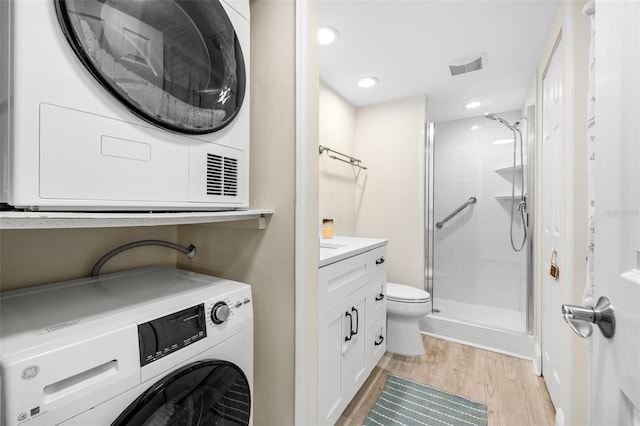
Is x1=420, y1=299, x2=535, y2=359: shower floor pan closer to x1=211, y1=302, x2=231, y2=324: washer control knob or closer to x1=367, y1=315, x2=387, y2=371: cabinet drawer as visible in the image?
x1=367, y1=315, x2=387, y2=371: cabinet drawer

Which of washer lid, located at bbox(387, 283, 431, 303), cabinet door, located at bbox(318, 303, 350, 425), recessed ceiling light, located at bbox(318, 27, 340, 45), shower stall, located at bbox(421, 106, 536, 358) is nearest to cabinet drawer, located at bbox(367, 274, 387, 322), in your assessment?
washer lid, located at bbox(387, 283, 431, 303)

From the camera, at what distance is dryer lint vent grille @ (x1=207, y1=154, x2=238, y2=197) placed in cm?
87

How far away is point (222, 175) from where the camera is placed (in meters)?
0.91

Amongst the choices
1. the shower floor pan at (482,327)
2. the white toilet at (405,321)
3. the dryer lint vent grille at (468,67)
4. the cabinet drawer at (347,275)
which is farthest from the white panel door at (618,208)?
the shower floor pan at (482,327)

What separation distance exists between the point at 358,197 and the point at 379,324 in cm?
139

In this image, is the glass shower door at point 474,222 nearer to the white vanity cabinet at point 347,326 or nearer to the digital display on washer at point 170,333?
the white vanity cabinet at point 347,326

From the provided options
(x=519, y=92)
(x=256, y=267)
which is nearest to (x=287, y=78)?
(x=256, y=267)

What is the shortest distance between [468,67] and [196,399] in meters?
2.62

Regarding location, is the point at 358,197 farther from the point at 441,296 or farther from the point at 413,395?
the point at 413,395

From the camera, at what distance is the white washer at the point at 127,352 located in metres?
0.51

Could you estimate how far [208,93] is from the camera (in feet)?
2.84

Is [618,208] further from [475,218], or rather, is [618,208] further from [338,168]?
[475,218]

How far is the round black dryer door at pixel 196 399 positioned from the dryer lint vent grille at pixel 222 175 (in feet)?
1.72

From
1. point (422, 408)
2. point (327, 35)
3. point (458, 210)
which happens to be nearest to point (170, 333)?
point (422, 408)
